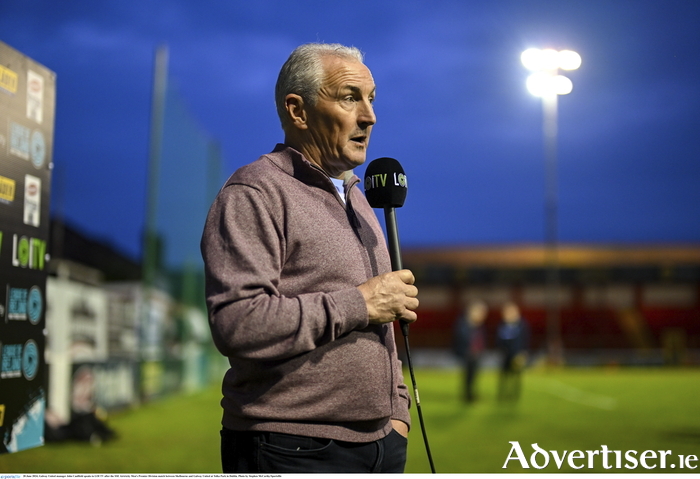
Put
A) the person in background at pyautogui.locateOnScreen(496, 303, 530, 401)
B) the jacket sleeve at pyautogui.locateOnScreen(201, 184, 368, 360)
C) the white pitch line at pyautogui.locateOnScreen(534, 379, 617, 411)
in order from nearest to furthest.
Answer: the jacket sleeve at pyautogui.locateOnScreen(201, 184, 368, 360) → the white pitch line at pyautogui.locateOnScreen(534, 379, 617, 411) → the person in background at pyautogui.locateOnScreen(496, 303, 530, 401)

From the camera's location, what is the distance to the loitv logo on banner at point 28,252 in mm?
2328

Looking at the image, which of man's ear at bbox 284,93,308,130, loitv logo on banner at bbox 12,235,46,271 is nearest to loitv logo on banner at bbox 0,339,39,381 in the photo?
loitv logo on banner at bbox 12,235,46,271

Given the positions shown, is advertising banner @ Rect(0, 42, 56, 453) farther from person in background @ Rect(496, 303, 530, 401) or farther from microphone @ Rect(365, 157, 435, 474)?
person in background @ Rect(496, 303, 530, 401)

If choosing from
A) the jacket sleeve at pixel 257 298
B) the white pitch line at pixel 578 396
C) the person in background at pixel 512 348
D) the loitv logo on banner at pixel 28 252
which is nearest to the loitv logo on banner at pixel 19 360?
the loitv logo on banner at pixel 28 252

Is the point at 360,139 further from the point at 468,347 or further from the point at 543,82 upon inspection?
the point at 468,347

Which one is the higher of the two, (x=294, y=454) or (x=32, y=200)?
(x=32, y=200)

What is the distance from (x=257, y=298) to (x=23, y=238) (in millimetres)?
1265

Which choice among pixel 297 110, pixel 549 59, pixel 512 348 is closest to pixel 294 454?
pixel 297 110

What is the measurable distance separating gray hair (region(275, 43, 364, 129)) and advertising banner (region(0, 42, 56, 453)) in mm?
1051

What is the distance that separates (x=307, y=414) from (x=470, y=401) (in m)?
9.10

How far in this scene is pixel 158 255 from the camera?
32.6ft

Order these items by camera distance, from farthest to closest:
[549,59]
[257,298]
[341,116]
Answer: [549,59] → [341,116] → [257,298]

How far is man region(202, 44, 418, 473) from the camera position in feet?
4.71

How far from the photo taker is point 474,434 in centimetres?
685
